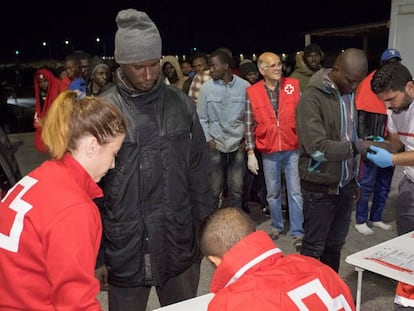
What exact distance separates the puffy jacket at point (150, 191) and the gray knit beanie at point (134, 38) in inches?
4.7

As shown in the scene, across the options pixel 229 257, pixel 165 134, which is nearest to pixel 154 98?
pixel 165 134

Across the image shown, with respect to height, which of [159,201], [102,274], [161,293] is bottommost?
[161,293]

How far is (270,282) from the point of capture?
1180 mm

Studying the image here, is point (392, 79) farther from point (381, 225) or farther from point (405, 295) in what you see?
point (381, 225)

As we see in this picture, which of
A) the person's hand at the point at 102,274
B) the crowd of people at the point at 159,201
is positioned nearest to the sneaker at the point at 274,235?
the crowd of people at the point at 159,201

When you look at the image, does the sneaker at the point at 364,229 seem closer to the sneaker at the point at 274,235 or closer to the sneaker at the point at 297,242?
the sneaker at the point at 297,242

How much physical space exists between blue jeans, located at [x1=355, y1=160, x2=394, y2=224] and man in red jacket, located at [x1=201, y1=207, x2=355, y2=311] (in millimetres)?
3196

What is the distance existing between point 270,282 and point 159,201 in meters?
0.84

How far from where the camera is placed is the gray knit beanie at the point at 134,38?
1805mm

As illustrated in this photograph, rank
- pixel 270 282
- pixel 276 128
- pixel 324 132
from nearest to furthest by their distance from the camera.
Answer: pixel 270 282, pixel 324 132, pixel 276 128

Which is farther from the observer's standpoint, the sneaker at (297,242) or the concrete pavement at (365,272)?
the sneaker at (297,242)

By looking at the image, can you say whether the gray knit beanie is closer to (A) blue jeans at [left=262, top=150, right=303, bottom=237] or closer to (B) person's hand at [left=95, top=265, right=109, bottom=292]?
(B) person's hand at [left=95, top=265, right=109, bottom=292]

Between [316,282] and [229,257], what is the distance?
26 centimetres

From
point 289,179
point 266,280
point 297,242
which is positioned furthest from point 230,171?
point 266,280
